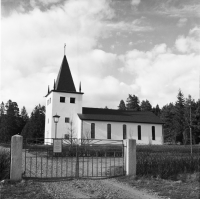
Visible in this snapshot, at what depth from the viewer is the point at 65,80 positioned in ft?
148

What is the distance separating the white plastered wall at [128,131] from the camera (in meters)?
43.4

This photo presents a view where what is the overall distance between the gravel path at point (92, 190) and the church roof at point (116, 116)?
33362mm

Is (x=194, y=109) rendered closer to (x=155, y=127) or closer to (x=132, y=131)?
(x=155, y=127)

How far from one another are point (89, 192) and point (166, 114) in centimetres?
6768

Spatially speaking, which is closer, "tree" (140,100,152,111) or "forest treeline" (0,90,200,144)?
"forest treeline" (0,90,200,144)

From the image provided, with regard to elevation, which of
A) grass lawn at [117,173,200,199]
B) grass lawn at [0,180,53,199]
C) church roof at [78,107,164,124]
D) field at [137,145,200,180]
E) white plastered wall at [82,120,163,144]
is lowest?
grass lawn at [117,173,200,199]

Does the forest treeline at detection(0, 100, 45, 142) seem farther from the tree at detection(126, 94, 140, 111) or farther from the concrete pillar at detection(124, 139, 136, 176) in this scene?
the concrete pillar at detection(124, 139, 136, 176)

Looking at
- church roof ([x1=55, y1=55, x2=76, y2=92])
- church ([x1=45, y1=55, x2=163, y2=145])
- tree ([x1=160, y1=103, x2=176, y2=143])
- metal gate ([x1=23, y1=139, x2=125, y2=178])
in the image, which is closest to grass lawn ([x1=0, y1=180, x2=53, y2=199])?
metal gate ([x1=23, y1=139, x2=125, y2=178])

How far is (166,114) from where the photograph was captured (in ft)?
240

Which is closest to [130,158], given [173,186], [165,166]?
[165,166]

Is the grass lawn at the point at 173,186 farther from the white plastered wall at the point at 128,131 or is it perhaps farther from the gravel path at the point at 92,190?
the white plastered wall at the point at 128,131

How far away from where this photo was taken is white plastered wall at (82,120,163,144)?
43.4 metres

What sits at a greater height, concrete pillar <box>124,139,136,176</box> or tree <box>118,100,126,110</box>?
tree <box>118,100,126,110</box>

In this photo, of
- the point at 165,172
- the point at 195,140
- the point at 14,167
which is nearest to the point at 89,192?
the point at 14,167
